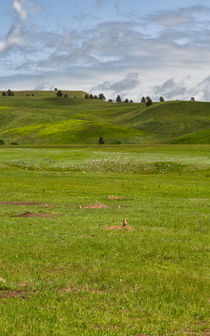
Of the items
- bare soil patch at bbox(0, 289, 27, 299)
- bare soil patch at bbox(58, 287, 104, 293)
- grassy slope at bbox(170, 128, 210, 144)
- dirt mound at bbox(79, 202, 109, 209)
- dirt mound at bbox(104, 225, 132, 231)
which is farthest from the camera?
grassy slope at bbox(170, 128, 210, 144)

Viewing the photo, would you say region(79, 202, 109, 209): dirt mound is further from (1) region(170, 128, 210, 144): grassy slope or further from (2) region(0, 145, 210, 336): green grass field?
(1) region(170, 128, 210, 144): grassy slope

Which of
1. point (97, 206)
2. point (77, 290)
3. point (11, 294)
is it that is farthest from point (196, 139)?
point (11, 294)

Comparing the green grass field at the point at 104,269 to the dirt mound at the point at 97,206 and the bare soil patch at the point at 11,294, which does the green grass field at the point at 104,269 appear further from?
the dirt mound at the point at 97,206

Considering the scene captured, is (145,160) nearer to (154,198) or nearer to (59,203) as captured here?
(154,198)

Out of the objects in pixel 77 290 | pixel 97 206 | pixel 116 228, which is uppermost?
pixel 116 228

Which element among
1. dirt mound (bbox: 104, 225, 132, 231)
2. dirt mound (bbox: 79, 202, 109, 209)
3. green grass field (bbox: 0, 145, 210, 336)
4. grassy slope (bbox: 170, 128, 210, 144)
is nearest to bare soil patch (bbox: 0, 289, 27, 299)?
green grass field (bbox: 0, 145, 210, 336)

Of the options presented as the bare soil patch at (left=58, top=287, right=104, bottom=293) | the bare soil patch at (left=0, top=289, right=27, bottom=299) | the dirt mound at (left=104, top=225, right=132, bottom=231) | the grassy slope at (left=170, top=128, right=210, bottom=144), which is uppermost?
the grassy slope at (left=170, top=128, right=210, bottom=144)

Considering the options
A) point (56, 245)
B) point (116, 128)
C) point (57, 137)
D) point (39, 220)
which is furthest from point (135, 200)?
point (116, 128)

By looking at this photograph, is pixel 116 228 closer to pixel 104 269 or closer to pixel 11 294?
pixel 104 269

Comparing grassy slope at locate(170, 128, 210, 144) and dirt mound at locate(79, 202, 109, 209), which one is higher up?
grassy slope at locate(170, 128, 210, 144)

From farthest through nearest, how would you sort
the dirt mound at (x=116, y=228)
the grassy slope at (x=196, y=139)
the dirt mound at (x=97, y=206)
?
the grassy slope at (x=196, y=139)
the dirt mound at (x=97, y=206)
the dirt mound at (x=116, y=228)

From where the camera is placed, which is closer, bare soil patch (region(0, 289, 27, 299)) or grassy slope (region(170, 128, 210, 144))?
bare soil patch (region(0, 289, 27, 299))

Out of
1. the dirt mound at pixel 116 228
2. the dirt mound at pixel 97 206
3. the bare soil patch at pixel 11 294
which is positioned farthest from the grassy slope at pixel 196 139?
the bare soil patch at pixel 11 294

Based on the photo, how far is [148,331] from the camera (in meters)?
9.92
